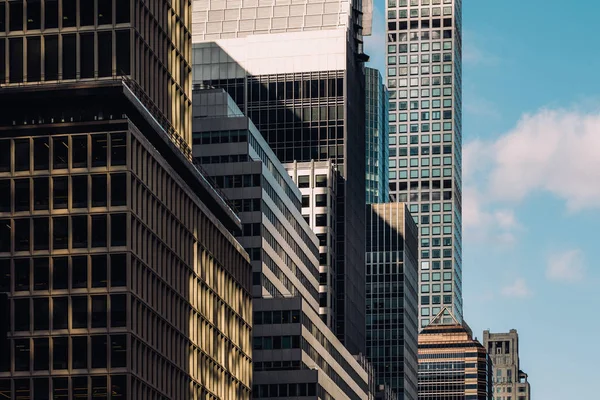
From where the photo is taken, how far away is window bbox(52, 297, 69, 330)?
13412 cm

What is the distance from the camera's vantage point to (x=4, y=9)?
480 feet

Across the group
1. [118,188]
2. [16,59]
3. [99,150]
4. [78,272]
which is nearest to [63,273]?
[78,272]

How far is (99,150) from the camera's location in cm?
13662

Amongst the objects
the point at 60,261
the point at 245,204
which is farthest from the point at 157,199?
the point at 245,204

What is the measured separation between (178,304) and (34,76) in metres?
24.3

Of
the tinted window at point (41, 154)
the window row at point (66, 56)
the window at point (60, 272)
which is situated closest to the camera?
the window at point (60, 272)

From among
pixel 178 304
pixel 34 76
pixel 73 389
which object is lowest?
pixel 73 389

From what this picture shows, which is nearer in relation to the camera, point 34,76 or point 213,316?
point 34,76

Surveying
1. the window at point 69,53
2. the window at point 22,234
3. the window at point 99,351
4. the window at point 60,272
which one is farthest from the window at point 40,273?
the window at point 69,53

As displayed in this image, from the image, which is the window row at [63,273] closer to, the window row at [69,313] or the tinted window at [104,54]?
the window row at [69,313]

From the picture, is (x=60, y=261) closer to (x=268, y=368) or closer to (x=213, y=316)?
(x=213, y=316)

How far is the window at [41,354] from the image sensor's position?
132750 mm

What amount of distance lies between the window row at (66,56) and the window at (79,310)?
70.5 feet

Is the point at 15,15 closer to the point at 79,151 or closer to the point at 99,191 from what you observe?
the point at 79,151
